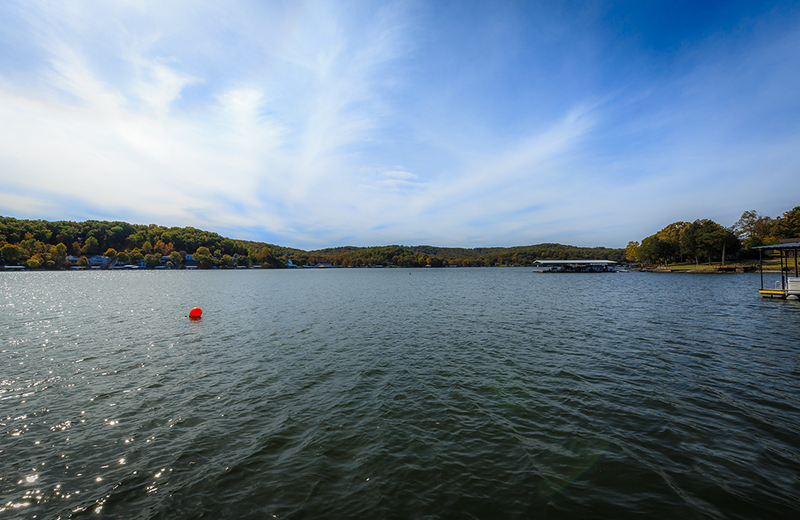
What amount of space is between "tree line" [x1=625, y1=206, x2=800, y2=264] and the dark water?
121813 millimetres

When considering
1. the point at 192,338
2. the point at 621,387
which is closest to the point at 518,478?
the point at 621,387

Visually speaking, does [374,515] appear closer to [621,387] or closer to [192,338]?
[621,387]

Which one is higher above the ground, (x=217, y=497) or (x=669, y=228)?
(x=669, y=228)

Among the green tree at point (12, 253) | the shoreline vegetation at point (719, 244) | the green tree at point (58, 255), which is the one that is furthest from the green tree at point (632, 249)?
the green tree at point (12, 253)

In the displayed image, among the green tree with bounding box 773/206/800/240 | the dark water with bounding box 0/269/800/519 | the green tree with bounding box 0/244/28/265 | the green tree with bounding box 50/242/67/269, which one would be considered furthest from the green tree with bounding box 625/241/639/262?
the green tree with bounding box 0/244/28/265

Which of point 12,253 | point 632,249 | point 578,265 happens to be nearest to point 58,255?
point 12,253

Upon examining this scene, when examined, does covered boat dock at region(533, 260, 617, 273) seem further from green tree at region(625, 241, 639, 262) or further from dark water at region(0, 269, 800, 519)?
dark water at region(0, 269, 800, 519)

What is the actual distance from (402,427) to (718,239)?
148 meters

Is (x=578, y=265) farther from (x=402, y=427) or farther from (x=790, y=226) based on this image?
(x=402, y=427)

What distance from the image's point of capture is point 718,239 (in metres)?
110

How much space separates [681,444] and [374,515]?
8146 millimetres

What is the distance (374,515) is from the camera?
240 inches

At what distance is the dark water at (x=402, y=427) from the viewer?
650 centimetres

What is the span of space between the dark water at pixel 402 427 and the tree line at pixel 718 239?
4796 inches
